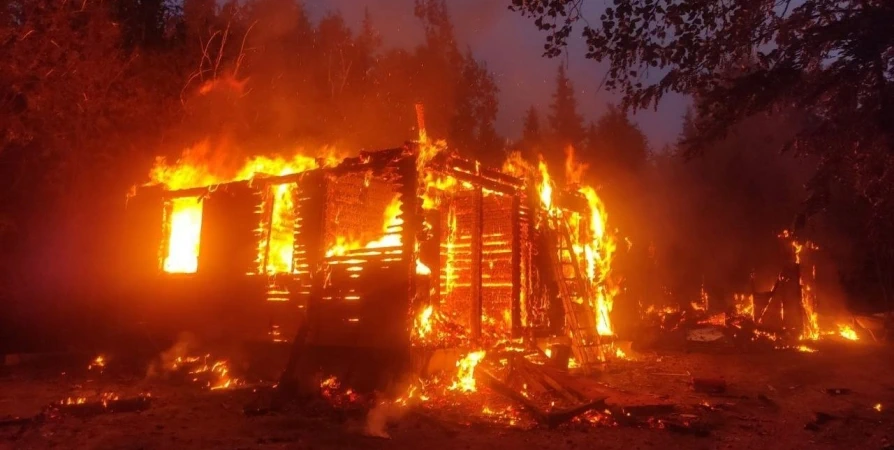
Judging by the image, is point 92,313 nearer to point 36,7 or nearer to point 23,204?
point 23,204

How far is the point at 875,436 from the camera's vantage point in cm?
784

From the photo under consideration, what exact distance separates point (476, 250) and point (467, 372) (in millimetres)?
3098

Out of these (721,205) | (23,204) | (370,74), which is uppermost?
(370,74)

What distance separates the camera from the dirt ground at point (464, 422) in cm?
752

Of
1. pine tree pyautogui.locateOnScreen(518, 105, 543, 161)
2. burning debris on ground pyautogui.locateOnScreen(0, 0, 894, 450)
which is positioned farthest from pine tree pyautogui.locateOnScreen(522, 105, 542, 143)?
burning debris on ground pyautogui.locateOnScreen(0, 0, 894, 450)

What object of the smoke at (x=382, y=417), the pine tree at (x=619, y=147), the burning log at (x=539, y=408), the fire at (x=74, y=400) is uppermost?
the pine tree at (x=619, y=147)

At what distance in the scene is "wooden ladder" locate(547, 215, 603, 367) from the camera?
43.1 feet

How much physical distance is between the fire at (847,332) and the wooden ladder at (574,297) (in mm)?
14027

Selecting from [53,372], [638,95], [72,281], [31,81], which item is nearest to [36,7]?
[31,81]

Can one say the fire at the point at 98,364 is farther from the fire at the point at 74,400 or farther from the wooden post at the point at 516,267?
the wooden post at the point at 516,267

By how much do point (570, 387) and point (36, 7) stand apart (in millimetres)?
18115

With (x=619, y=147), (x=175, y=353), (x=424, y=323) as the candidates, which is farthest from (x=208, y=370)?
(x=619, y=147)

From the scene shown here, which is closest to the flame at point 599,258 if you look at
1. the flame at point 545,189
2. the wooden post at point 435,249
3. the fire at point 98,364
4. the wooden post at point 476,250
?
the flame at point 545,189

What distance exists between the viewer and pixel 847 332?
72.8 feet
